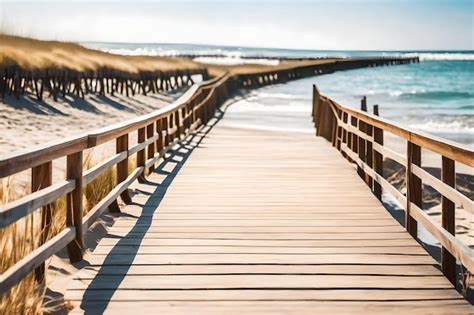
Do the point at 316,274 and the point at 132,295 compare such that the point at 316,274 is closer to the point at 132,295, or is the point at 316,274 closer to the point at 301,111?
the point at 132,295

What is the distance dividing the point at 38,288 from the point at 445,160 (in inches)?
108

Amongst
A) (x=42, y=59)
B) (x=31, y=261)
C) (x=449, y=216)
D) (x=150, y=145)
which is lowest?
(x=31, y=261)

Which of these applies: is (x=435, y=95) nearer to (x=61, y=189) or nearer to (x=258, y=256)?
(x=258, y=256)

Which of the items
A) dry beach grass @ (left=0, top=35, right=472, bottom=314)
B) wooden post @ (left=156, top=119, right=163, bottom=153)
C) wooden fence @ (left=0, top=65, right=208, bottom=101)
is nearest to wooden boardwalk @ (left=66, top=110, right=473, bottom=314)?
dry beach grass @ (left=0, top=35, right=472, bottom=314)

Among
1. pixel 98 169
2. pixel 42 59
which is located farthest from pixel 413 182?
pixel 42 59

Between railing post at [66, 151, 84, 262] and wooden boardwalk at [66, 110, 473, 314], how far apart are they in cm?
15

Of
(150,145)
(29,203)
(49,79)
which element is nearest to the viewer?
(29,203)

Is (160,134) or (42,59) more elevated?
(42,59)

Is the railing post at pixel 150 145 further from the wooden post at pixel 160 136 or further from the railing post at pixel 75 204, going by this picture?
the railing post at pixel 75 204

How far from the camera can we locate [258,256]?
4.62 m

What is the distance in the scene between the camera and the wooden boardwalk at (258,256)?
3729 millimetres

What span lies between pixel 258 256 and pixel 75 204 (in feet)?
4.41

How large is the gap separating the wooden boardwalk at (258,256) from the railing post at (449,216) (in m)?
0.07

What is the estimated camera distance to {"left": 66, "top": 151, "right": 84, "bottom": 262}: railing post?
4375 mm
